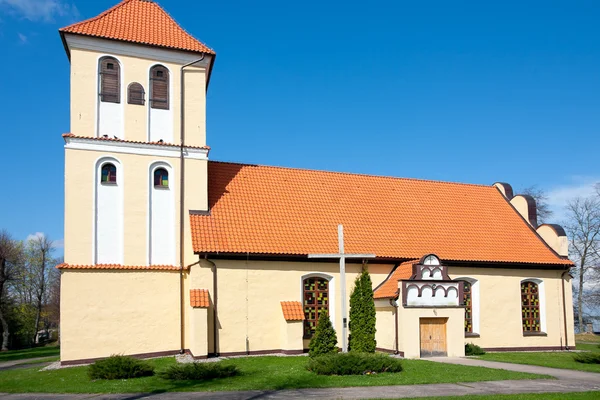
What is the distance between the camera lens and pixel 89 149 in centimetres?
2173

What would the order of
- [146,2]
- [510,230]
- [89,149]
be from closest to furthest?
A: [89,149]
[146,2]
[510,230]

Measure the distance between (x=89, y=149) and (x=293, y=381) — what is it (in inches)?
488

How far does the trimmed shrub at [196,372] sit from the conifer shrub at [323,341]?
4843mm

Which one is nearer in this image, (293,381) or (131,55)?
(293,381)

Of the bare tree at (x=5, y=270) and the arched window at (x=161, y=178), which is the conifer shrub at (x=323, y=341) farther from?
the bare tree at (x=5, y=270)

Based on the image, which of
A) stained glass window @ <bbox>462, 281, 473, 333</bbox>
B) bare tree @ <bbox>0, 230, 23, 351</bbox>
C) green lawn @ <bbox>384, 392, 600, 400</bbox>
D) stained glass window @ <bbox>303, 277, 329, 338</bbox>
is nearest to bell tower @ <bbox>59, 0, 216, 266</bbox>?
stained glass window @ <bbox>303, 277, 329, 338</bbox>

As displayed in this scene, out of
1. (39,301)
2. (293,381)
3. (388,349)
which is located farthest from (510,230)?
(39,301)

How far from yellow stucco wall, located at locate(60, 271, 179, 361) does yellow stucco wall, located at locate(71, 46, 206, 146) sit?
18.6ft

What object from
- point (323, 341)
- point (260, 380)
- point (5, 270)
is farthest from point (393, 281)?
point (5, 270)

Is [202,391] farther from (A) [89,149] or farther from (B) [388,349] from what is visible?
(A) [89,149]

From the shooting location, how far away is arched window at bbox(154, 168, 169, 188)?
74.7 feet

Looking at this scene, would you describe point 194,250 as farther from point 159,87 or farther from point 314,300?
point 159,87

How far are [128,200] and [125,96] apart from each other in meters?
4.22

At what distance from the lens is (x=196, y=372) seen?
15.7 metres
